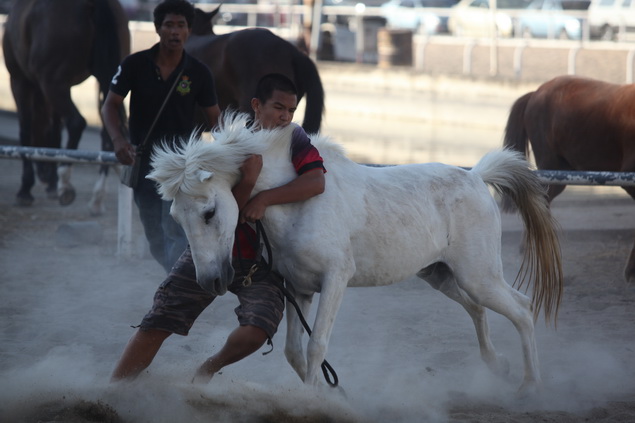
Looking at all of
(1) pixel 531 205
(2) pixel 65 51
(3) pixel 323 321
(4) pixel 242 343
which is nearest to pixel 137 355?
(4) pixel 242 343

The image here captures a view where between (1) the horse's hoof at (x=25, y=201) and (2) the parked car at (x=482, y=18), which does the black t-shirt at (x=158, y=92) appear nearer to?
(1) the horse's hoof at (x=25, y=201)

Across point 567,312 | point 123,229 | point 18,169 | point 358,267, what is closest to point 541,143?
point 567,312

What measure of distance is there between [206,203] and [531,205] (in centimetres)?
186

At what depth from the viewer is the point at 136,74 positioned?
4.94 meters

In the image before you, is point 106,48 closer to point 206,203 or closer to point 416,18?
point 206,203

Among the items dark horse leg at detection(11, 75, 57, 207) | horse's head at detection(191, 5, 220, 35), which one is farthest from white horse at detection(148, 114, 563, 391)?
dark horse leg at detection(11, 75, 57, 207)

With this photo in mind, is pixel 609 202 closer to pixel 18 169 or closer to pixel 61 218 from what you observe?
pixel 61 218

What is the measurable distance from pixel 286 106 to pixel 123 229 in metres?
3.89

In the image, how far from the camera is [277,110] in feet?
12.1

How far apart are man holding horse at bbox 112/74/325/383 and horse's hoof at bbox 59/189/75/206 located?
584 cm

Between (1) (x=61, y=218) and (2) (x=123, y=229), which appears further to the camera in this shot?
(1) (x=61, y=218)

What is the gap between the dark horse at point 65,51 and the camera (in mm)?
8789

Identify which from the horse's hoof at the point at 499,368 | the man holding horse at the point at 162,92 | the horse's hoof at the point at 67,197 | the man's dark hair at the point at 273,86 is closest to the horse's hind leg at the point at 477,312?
the horse's hoof at the point at 499,368

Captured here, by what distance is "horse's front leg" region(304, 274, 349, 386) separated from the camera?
3.54m
